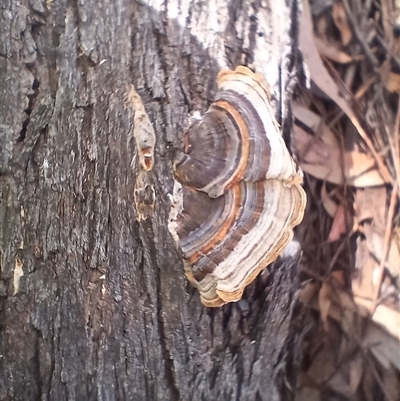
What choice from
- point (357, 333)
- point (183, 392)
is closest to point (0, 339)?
point (183, 392)

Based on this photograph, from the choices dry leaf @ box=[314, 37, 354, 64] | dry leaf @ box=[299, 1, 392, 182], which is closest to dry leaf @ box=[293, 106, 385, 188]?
dry leaf @ box=[299, 1, 392, 182]

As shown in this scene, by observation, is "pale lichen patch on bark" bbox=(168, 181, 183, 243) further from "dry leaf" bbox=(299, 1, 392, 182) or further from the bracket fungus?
"dry leaf" bbox=(299, 1, 392, 182)

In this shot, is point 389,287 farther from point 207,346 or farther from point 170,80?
point 170,80

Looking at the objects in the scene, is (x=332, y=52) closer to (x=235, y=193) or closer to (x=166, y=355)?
(x=235, y=193)

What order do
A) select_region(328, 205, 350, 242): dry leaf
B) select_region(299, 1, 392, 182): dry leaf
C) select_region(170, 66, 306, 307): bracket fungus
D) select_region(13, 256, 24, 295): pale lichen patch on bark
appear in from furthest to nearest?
select_region(328, 205, 350, 242): dry leaf
select_region(299, 1, 392, 182): dry leaf
select_region(13, 256, 24, 295): pale lichen patch on bark
select_region(170, 66, 306, 307): bracket fungus

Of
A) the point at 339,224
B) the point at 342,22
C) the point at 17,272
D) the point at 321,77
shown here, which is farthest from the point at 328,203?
the point at 17,272

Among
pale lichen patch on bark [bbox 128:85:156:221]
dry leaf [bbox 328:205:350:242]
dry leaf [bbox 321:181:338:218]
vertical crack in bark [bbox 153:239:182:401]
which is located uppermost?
pale lichen patch on bark [bbox 128:85:156:221]
